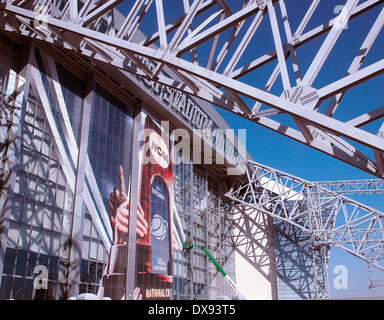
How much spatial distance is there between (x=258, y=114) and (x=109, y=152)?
16.7 metres

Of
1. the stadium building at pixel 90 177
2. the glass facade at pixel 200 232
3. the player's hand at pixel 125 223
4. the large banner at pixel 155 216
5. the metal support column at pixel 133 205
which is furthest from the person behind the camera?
the glass facade at pixel 200 232

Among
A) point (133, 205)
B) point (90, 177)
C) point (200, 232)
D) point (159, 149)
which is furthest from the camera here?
point (200, 232)

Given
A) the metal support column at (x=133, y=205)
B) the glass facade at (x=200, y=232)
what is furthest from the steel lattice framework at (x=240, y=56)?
the glass facade at (x=200, y=232)

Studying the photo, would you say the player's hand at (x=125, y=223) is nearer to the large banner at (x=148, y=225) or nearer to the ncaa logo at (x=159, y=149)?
the large banner at (x=148, y=225)

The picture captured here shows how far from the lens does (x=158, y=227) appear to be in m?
27.0

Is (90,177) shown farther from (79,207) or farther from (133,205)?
(133,205)

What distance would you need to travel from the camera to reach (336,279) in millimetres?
38062

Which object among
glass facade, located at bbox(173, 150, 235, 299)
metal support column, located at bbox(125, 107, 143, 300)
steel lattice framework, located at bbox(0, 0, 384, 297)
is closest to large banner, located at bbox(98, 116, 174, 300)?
metal support column, located at bbox(125, 107, 143, 300)

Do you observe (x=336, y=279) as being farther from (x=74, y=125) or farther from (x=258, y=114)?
(x=258, y=114)

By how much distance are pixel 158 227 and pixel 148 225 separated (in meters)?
1.42

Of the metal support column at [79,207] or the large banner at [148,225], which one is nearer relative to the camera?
the metal support column at [79,207]

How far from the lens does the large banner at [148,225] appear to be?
22781 millimetres

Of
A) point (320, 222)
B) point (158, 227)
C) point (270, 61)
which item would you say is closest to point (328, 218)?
point (320, 222)
